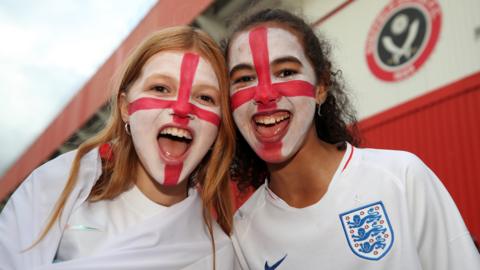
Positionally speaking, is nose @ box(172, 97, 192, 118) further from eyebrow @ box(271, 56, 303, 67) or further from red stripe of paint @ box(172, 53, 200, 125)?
eyebrow @ box(271, 56, 303, 67)

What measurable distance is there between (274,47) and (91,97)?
12.4 metres

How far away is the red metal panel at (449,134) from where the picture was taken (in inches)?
219

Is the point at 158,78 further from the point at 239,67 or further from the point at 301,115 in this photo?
the point at 301,115

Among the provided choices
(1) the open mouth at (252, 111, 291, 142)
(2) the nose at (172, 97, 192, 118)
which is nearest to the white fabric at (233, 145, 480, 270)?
(1) the open mouth at (252, 111, 291, 142)

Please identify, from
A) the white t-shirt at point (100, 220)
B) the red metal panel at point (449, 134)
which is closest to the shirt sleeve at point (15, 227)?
the white t-shirt at point (100, 220)

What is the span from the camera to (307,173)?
7.70 feet

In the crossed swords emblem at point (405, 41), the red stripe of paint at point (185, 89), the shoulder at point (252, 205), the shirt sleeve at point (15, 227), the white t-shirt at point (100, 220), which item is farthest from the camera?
the crossed swords emblem at point (405, 41)

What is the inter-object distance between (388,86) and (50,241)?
20.0 ft

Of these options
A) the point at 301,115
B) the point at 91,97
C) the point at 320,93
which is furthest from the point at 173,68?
the point at 91,97

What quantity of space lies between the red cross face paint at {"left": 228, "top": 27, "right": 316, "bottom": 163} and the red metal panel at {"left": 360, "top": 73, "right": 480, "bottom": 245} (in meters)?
4.17

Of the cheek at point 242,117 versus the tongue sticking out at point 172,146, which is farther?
the cheek at point 242,117

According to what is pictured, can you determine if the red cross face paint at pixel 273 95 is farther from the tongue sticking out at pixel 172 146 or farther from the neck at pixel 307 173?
the tongue sticking out at pixel 172 146

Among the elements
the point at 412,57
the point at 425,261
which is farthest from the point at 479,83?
the point at 425,261

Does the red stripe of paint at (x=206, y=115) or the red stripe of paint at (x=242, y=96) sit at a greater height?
the red stripe of paint at (x=242, y=96)
